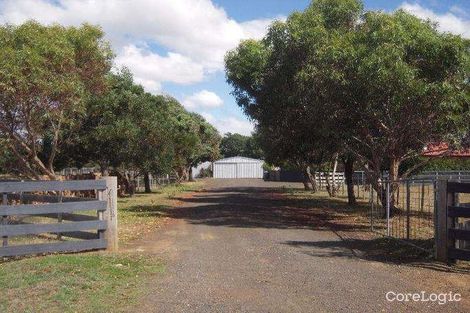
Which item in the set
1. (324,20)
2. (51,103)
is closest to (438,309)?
(324,20)

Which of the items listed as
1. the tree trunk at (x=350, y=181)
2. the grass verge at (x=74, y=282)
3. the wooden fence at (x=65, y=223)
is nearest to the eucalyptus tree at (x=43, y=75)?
the wooden fence at (x=65, y=223)

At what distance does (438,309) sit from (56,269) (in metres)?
5.68

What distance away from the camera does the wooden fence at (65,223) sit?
400 inches

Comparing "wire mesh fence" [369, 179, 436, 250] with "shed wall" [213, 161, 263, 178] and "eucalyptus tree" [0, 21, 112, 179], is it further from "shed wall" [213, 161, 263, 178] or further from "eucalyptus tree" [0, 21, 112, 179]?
"shed wall" [213, 161, 263, 178]

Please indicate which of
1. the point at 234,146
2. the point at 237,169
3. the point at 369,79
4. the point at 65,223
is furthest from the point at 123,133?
the point at 234,146

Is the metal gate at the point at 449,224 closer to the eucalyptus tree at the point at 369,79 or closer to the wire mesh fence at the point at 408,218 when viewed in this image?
the wire mesh fence at the point at 408,218

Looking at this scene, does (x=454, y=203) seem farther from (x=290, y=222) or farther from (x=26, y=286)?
(x=290, y=222)

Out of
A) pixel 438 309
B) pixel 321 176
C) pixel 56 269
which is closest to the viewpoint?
pixel 438 309

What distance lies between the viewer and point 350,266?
374 inches

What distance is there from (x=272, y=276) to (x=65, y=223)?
14.2 feet

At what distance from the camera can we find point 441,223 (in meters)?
9.69

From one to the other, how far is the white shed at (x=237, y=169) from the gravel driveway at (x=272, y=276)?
8863 centimetres

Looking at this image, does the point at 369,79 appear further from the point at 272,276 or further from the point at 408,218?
the point at 272,276

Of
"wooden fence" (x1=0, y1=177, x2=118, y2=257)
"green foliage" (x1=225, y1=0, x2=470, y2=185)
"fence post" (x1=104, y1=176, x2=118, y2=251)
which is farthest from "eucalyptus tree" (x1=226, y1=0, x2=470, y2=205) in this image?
"wooden fence" (x1=0, y1=177, x2=118, y2=257)
